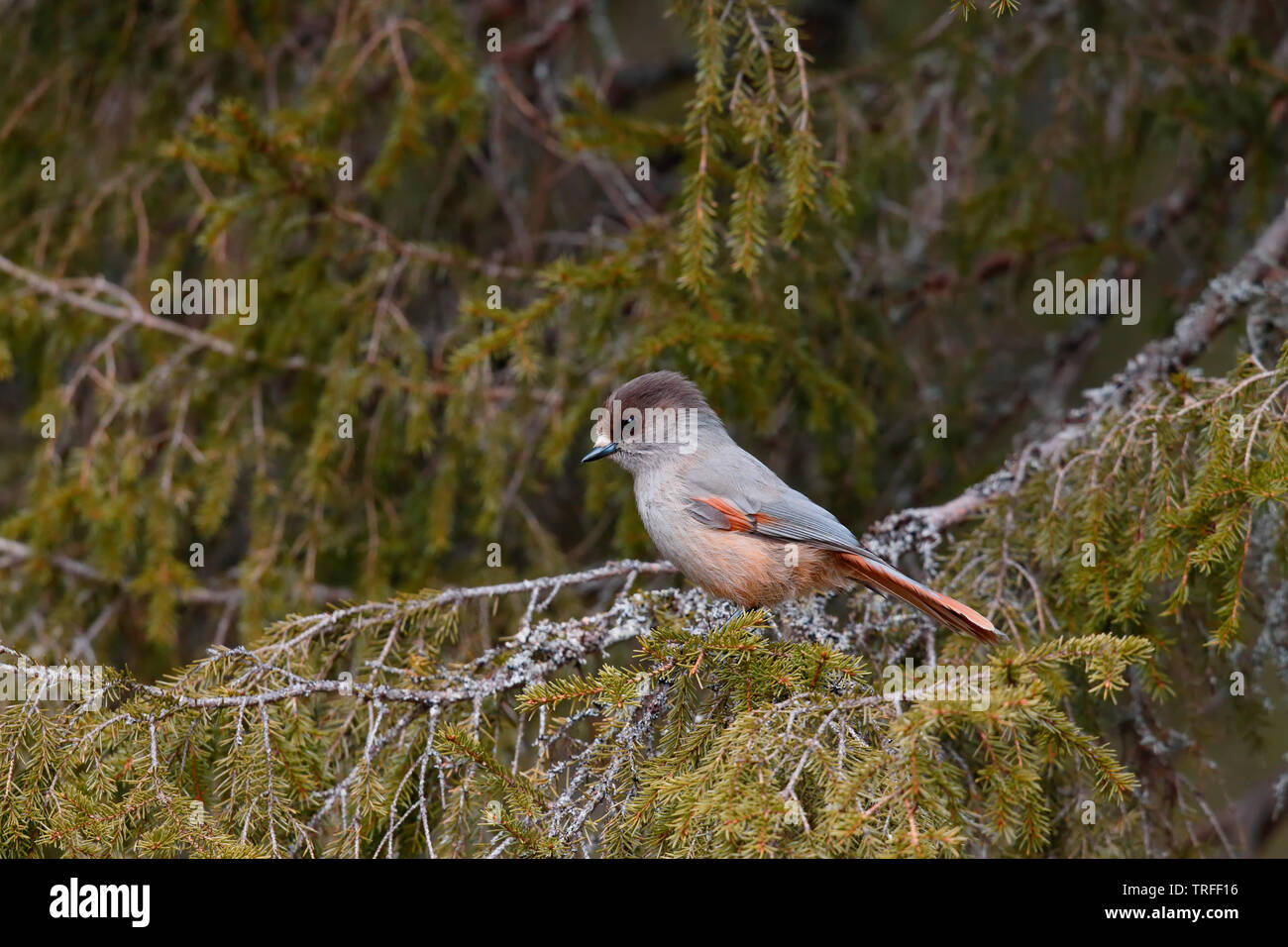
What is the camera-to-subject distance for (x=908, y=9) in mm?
6551

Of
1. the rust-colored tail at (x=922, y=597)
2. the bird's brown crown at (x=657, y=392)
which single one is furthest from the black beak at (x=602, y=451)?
the rust-colored tail at (x=922, y=597)

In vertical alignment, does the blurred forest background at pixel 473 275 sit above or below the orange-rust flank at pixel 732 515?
above

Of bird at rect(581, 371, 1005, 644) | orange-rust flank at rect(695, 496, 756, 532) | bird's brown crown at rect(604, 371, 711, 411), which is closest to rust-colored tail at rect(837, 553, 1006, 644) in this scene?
bird at rect(581, 371, 1005, 644)

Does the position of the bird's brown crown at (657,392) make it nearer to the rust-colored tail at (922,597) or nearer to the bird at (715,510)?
the bird at (715,510)

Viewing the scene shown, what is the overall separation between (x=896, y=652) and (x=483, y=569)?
1814 mm

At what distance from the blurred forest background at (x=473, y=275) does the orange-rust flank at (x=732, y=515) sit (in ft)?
1.36

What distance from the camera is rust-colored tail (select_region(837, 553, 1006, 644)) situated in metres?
2.99

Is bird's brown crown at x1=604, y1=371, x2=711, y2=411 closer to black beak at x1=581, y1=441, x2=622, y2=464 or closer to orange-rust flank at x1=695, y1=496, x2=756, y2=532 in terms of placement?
black beak at x1=581, y1=441, x2=622, y2=464

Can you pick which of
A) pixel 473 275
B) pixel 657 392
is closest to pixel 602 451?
pixel 657 392

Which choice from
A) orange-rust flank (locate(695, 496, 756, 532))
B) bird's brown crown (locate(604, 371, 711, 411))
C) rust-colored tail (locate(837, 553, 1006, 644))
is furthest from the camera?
bird's brown crown (locate(604, 371, 711, 411))

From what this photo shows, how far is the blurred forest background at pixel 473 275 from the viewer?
161 inches

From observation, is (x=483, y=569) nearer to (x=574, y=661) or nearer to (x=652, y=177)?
(x=574, y=661)

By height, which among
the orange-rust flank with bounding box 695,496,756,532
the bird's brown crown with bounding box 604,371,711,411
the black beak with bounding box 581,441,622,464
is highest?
the bird's brown crown with bounding box 604,371,711,411
